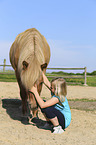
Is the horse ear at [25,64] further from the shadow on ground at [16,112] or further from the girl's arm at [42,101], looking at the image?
the shadow on ground at [16,112]

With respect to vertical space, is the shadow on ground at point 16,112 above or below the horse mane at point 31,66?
below

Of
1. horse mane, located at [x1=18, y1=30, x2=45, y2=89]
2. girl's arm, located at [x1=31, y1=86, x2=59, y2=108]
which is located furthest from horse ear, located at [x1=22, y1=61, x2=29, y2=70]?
girl's arm, located at [x1=31, y1=86, x2=59, y2=108]

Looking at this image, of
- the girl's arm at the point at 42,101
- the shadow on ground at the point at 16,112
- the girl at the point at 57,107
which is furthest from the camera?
the shadow on ground at the point at 16,112

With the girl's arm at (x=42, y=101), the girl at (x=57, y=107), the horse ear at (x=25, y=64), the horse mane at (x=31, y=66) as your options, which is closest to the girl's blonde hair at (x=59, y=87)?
the girl at (x=57, y=107)

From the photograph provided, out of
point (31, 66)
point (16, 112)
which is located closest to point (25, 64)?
point (31, 66)

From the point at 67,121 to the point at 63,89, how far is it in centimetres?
60

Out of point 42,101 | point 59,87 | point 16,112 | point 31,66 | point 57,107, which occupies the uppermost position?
point 31,66

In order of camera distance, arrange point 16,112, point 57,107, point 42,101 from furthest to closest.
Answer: point 16,112
point 57,107
point 42,101

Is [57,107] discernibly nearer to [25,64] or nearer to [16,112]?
[25,64]

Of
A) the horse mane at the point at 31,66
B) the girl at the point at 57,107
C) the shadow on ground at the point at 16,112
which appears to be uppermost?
the horse mane at the point at 31,66

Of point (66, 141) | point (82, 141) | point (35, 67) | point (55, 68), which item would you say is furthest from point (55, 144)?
point (55, 68)

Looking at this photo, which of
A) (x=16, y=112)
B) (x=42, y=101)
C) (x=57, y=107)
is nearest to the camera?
(x=42, y=101)

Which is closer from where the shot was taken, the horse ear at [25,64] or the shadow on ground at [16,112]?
A: the horse ear at [25,64]

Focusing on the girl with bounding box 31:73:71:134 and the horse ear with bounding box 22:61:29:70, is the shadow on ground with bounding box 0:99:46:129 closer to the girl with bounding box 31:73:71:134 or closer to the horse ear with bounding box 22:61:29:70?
the girl with bounding box 31:73:71:134
